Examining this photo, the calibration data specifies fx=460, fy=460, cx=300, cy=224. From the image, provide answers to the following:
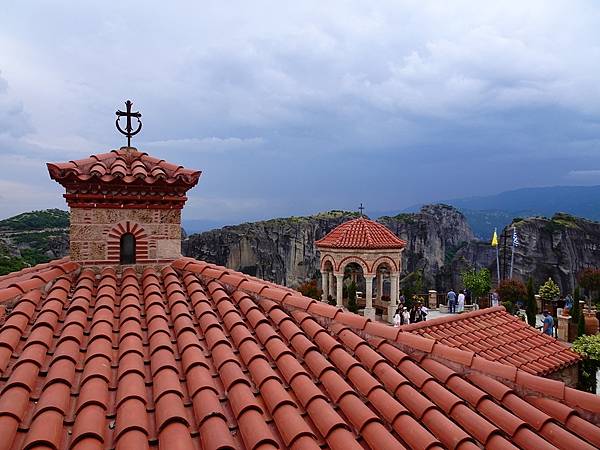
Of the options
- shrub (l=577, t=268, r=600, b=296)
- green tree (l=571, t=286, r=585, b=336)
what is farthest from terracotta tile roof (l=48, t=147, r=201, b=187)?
shrub (l=577, t=268, r=600, b=296)

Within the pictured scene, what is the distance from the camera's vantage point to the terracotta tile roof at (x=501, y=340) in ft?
30.2

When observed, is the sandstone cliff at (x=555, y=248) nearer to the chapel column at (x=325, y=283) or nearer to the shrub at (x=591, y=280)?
the shrub at (x=591, y=280)

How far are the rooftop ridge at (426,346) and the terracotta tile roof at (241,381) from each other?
0.01 m

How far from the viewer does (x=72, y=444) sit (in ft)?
8.75

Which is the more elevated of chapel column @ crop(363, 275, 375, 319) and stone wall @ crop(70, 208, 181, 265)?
stone wall @ crop(70, 208, 181, 265)

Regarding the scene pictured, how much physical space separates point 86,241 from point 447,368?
440cm

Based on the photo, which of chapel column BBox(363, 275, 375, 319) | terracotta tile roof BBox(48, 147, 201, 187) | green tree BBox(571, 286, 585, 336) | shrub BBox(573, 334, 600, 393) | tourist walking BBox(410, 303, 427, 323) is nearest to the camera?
terracotta tile roof BBox(48, 147, 201, 187)

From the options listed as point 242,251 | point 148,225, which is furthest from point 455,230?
point 148,225

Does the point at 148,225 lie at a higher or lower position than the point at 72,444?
higher

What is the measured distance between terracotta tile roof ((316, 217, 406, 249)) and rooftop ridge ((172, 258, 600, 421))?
1269 centimetres

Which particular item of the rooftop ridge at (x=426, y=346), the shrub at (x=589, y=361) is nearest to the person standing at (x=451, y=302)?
the shrub at (x=589, y=361)

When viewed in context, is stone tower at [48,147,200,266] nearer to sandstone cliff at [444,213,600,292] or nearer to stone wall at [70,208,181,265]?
stone wall at [70,208,181,265]

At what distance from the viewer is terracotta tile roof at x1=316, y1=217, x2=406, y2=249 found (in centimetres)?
1802

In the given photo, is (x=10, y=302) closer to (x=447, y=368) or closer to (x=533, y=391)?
(x=447, y=368)
